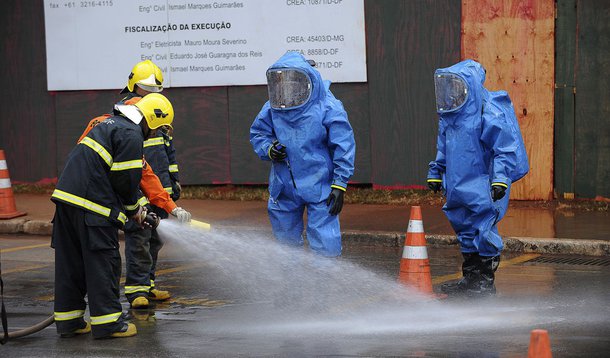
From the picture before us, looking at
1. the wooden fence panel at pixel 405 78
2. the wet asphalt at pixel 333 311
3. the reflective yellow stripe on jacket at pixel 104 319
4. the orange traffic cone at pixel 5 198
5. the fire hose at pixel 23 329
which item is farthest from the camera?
the wooden fence panel at pixel 405 78

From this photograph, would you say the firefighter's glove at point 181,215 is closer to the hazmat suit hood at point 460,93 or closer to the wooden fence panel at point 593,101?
the hazmat suit hood at point 460,93

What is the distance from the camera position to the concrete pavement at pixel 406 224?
11070 millimetres

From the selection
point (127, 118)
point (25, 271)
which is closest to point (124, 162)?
point (127, 118)

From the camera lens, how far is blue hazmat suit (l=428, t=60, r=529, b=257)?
8583 millimetres

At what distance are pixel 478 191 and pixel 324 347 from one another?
7.39ft

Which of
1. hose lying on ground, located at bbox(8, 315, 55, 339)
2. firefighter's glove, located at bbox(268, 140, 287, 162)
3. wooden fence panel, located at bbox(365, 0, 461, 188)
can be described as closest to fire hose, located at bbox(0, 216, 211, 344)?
hose lying on ground, located at bbox(8, 315, 55, 339)

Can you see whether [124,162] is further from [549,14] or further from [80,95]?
[80,95]

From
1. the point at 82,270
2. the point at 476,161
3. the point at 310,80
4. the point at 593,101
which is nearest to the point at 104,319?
the point at 82,270

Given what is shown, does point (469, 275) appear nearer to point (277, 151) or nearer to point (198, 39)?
point (277, 151)

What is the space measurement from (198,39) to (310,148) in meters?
6.72

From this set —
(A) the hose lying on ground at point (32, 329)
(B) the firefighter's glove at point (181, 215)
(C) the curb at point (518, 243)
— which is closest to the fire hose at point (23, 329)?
(A) the hose lying on ground at point (32, 329)

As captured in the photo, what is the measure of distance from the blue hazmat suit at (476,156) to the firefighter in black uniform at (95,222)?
8.41 ft

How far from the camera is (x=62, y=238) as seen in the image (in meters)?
7.58

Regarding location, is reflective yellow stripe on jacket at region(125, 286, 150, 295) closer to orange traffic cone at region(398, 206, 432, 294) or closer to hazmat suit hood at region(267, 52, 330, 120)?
hazmat suit hood at region(267, 52, 330, 120)
